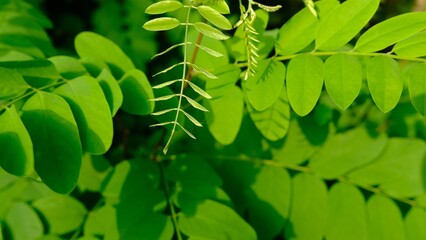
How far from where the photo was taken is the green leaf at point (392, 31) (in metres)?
0.92

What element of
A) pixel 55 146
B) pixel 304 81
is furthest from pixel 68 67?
pixel 304 81

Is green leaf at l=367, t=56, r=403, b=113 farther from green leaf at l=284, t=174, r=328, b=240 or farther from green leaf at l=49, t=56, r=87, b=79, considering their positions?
green leaf at l=49, t=56, r=87, b=79

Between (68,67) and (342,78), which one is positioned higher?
(342,78)

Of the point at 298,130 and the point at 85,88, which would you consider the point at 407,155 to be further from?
the point at 85,88

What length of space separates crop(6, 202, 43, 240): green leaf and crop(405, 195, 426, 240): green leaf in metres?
0.96

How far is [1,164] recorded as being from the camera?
2.63 feet

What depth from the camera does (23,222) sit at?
1225 mm

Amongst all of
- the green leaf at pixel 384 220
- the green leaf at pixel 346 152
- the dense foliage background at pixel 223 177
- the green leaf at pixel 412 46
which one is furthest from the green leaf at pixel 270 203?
the green leaf at pixel 412 46

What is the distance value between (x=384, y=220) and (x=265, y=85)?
0.55 metres

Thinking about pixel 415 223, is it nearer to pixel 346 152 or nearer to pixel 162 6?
pixel 346 152

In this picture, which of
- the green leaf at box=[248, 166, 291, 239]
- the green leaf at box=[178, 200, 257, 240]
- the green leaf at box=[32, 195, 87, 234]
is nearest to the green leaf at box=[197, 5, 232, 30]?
the green leaf at box=[178, 200, 257, 240]

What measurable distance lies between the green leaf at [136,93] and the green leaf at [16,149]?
235 millimetres

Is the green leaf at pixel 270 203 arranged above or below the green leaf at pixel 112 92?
below

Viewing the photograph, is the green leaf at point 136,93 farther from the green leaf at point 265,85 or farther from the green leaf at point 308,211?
the green leaf at point 308,211
